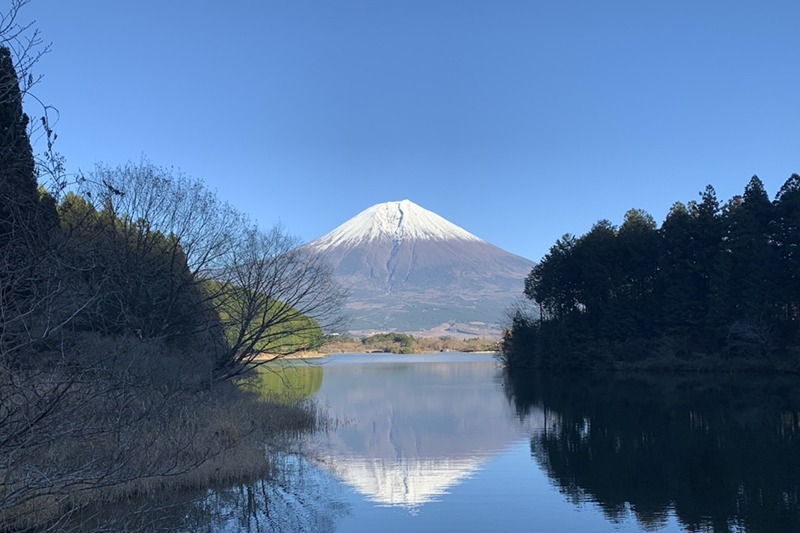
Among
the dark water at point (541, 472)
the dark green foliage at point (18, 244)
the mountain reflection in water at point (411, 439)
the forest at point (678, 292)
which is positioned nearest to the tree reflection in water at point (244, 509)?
the dark water at point (541, 472)

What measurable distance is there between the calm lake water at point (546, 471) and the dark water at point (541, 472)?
42mm

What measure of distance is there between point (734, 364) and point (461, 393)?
65.7 ft

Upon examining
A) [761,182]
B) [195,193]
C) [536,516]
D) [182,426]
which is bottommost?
[536,516]

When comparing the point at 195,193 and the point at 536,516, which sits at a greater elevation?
the point at 195,193

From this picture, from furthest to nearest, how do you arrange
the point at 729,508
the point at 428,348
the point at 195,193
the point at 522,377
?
the point at 428,348 → the point at 522,377 → the point at 195,193 → the point at 729,508

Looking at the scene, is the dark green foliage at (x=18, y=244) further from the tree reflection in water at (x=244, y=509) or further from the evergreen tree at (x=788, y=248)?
the evergreen tree at (x=788, y=248)

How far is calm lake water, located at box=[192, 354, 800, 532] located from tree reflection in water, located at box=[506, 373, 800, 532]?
2.0 inches

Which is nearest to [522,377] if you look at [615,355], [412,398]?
[615,355]

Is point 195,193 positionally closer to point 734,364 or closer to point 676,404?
point 676,404

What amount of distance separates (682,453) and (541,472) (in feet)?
13.9

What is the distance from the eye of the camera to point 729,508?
12797 millimetres

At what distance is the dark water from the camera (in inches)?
501

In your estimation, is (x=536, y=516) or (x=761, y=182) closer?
(x=536, y=516)

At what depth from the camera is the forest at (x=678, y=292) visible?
46.2 meters
